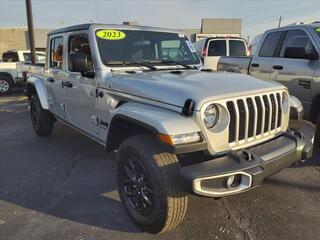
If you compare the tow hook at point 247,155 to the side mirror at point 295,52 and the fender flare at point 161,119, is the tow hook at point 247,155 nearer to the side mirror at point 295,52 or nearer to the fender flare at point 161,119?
the fender flare at point 161,119

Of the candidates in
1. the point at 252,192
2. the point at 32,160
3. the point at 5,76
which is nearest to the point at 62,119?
the point at 32,160

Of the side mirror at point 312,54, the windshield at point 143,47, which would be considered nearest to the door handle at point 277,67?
the side mirror at point 312,54

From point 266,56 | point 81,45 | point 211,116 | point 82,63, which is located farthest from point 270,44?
point 211,116

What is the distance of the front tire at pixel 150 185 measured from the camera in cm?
277

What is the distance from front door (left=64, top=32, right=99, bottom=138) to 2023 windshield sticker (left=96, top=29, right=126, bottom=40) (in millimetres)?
194

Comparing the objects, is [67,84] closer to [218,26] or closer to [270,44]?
[270,44]

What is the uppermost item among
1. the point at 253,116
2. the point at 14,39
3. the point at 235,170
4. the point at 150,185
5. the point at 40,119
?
the point at 253,116

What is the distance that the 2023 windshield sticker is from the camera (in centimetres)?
414

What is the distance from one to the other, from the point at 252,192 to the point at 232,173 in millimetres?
1538

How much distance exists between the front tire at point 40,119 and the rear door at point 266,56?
156 inches

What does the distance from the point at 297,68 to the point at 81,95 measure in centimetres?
342

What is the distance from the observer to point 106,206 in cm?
372

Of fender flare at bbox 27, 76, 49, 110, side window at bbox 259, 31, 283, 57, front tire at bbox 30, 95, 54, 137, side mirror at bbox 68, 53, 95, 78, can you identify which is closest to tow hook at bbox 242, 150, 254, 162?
side mirror at bbox 68, 53, 95, 78

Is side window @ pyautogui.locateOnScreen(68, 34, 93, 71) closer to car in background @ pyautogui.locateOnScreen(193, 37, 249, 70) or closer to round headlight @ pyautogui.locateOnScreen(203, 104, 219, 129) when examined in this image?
round headlight @ pyautogui.locateOnScreen(203, 104, 219, 129)
